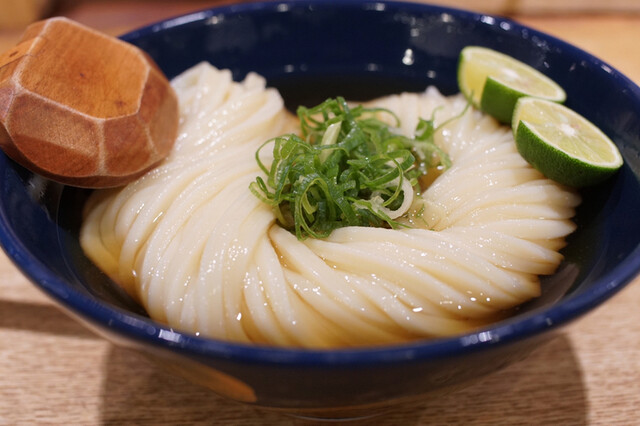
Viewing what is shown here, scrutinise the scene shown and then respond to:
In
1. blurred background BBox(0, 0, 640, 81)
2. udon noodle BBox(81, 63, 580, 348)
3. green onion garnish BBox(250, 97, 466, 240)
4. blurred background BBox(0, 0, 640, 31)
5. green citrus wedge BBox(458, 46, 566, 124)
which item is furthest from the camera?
blurred background BBox(0, 0, 640, 31)

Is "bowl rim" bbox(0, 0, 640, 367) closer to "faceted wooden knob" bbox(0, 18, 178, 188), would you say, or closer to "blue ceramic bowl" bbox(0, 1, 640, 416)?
"blue ceramic bowl" bbox(0, 1, 640, 416)

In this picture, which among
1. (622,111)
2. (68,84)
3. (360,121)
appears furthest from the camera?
(360,121)

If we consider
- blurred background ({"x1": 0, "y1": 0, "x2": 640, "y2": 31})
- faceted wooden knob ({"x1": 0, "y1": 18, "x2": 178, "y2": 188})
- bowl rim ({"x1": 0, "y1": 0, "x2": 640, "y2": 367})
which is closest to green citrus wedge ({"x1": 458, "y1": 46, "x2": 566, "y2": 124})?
bowl rim ({"x1": 0, "y1": 0, "x2": 640, "y2": 367})

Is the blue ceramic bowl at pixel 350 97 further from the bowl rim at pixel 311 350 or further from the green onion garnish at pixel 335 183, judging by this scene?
the green onion garnish at pixel 335 183

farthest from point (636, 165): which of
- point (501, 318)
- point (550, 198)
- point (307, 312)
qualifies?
point (307, 312)

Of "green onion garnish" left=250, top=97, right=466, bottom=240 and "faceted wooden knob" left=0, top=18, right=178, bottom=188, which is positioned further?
"green onion garnish" left=250, top=97, right=466, bottom=240

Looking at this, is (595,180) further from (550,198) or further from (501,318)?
(501,318)

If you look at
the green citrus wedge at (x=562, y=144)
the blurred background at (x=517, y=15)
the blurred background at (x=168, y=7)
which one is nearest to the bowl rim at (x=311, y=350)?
the green citrus wedge at (x=562, y=144)
